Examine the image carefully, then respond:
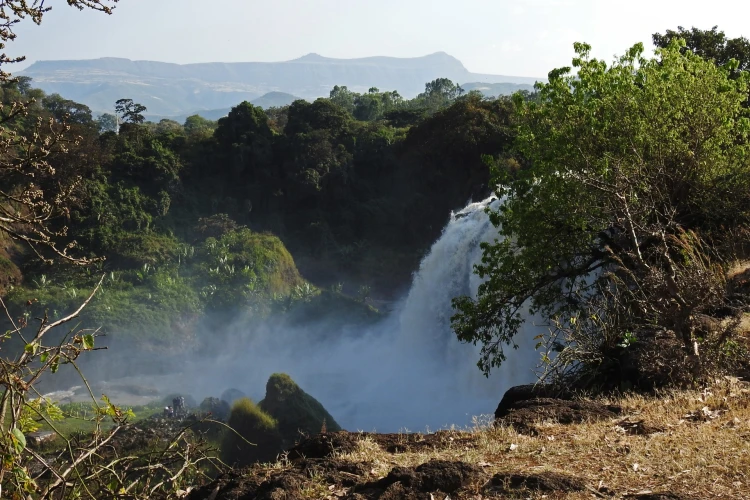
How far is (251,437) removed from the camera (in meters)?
17.8

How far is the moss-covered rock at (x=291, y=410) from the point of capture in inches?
711

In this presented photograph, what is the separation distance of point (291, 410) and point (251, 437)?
48.4 inches

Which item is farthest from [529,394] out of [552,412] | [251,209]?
[251,209]

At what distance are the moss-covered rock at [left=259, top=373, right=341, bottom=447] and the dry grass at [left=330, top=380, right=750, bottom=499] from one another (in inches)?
471

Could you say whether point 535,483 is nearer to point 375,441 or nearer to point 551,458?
point 551,458

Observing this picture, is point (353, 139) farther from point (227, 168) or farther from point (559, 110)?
point (559, 110)

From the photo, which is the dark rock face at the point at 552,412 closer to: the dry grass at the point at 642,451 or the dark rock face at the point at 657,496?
the dry grass at the point at 642,451

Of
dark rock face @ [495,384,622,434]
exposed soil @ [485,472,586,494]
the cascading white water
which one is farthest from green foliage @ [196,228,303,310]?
exposed soil @ [485,472,586,494]

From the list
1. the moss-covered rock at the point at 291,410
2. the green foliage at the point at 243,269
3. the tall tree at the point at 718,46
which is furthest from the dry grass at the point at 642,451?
the green foliage at the point at 243,269

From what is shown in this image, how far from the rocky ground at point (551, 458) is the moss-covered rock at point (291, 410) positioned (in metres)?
11.7

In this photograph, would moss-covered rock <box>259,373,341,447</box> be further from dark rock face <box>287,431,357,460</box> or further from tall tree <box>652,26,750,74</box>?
tall tree <box>652,26,750,74</box>

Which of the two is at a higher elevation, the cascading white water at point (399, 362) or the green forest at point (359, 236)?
the green forest at point (359, 236)

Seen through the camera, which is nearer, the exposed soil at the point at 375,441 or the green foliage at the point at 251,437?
the exposed soil at the point at 375,441

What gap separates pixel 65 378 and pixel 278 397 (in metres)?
11.4
